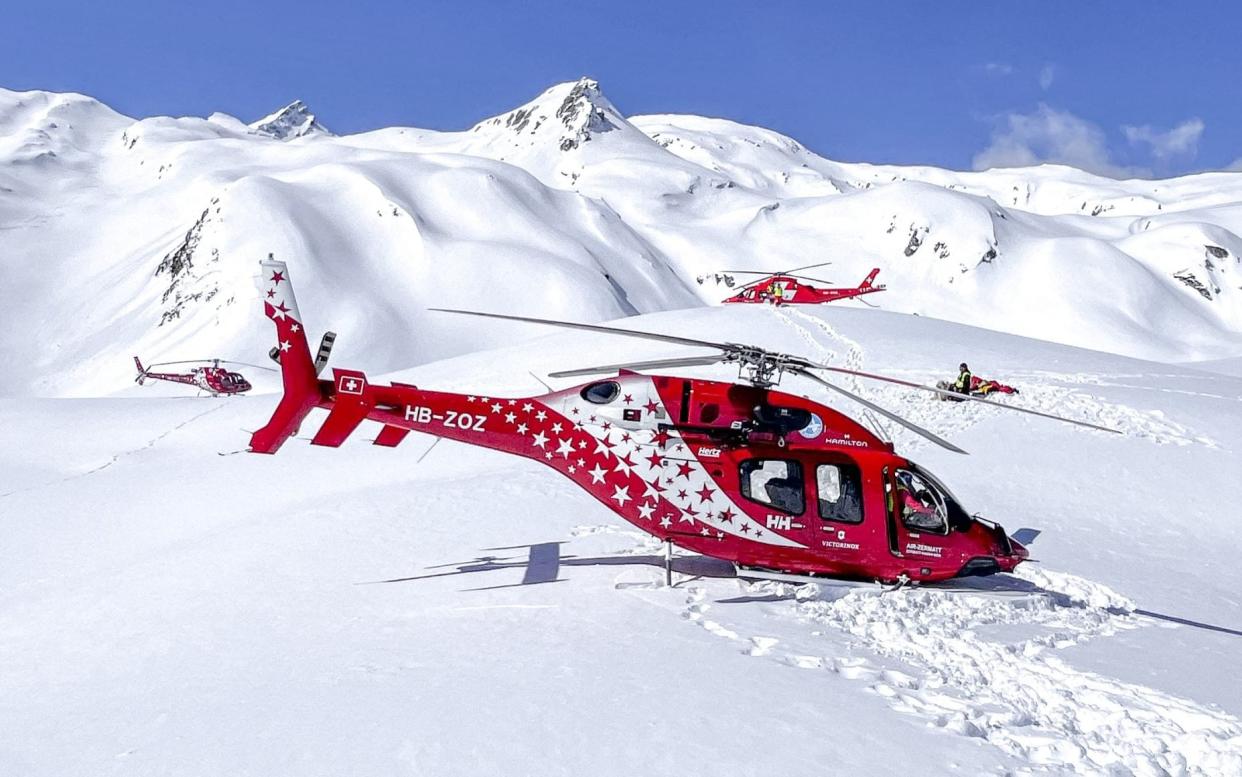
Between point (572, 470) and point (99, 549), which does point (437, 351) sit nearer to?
point (99, 549)

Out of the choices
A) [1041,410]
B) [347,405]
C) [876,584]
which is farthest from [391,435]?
[1041,410]

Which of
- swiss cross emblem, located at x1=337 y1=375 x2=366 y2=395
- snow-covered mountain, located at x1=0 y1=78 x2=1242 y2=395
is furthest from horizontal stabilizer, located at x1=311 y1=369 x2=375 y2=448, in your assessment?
snow-covered mountain, located at x1=0 y1=78 x2=1242 y2=395

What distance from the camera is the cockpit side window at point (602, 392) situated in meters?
9.98

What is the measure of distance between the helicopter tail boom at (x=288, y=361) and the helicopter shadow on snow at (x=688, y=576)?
7.87 ft

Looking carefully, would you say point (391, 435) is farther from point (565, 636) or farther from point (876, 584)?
point (876, 584)

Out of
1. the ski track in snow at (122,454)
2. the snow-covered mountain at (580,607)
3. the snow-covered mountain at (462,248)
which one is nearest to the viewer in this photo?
the snow-covered mountain at (580,607)

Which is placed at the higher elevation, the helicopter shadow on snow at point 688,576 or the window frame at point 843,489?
the window frame at point 843,489

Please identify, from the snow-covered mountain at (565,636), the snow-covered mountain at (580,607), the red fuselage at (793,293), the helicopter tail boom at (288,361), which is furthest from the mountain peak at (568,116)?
the helicopter tail boom at (288,361)

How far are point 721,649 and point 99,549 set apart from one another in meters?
11.8

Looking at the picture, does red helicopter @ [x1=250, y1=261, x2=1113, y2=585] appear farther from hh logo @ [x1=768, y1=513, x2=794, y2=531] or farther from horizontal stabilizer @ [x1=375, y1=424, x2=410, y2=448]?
horizontal stabilizer @ [x1=375, y1=424, x2=410, y2=448]

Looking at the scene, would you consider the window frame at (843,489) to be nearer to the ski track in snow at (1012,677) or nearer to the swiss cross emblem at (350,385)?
the ski track in snow at (1012,677)

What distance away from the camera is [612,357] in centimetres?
2591

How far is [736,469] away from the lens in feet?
32.2

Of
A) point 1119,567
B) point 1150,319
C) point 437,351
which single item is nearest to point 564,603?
point 1119,567
